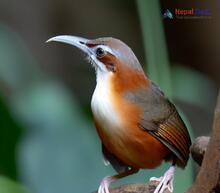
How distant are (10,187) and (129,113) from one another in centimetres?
34

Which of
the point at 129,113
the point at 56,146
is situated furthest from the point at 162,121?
the point at 56,146

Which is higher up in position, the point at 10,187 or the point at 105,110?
the point at 105,110

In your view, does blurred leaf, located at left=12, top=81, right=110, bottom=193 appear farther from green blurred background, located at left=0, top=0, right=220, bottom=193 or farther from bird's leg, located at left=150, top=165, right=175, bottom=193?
bird's leg, located at left=150, top=165, right=175, bottom=193

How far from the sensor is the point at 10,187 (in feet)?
4.06

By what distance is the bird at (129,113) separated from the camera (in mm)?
1017

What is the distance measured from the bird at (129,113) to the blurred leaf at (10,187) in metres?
0.24

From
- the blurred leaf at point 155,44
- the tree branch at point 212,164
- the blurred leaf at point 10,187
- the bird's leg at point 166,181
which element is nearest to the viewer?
the tree branch at point 212,164

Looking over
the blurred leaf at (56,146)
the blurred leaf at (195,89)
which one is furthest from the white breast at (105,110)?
the blurred leaf at (195,89)

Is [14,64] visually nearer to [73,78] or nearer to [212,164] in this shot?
[73,78]

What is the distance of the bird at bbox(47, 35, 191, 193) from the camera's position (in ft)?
3.34

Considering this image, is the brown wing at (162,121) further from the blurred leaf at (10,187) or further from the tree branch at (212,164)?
the blurred leaf at (10,187)

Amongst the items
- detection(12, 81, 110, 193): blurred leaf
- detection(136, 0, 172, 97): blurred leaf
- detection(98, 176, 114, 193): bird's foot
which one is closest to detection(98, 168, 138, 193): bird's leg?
detection(98, 176, 114, 193): bird's foot

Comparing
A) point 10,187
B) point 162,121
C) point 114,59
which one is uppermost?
point 114,59

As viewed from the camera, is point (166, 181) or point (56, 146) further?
point (56, 146)
